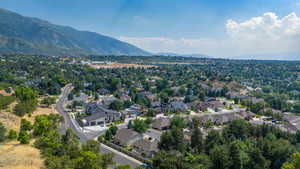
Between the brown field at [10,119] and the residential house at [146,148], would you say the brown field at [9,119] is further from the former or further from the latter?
the residential house at [146,148]

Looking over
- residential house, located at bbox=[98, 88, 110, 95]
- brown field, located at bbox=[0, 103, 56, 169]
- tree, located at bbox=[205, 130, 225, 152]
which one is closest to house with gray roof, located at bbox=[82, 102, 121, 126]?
brown field, located at bbox=[0, 103, 56, 169]

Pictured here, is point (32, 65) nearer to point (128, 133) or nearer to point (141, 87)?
point (141, 87)

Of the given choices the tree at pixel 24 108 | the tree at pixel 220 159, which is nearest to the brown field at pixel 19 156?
the tree at pixel 24 108

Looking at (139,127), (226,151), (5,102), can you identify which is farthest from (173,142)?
(5,102)

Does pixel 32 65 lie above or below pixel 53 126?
above

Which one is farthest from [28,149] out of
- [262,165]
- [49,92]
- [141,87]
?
[141,87]

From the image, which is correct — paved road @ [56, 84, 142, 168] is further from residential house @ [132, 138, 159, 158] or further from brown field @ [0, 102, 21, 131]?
brown field @ [0, 102, 21, 131]

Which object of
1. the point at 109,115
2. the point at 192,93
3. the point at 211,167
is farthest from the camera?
the point at 192,93

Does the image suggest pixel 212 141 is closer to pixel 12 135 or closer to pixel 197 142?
pixel 197 142
